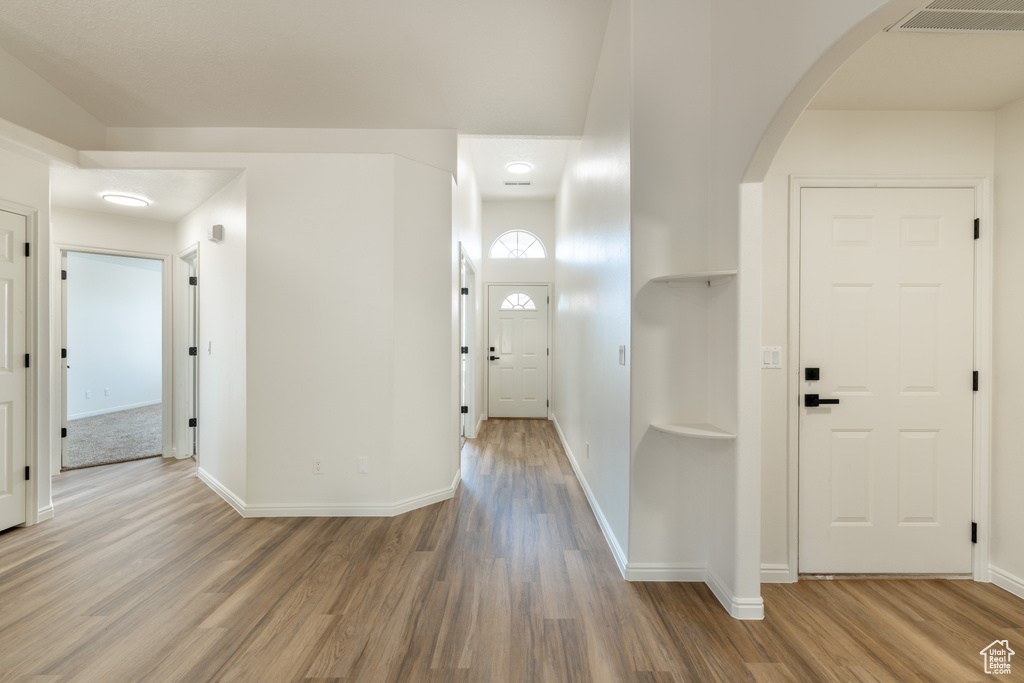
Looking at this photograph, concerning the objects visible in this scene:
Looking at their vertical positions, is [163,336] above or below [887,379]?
above

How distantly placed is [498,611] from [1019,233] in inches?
125

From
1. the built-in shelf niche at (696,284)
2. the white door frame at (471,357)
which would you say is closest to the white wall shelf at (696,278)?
the built-in shelf niche at (696,284)

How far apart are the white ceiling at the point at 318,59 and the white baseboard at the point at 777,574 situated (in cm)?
320

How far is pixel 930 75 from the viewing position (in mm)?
1978

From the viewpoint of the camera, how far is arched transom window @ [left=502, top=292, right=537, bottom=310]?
251 inches

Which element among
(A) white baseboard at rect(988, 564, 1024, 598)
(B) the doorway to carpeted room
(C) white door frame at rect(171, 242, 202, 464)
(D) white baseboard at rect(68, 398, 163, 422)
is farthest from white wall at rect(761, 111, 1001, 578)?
(D) white baseboard at rect(68, 398, 163, 422)

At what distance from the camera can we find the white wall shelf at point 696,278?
6.29 feet

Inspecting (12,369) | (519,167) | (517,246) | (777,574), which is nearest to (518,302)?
(517,246)

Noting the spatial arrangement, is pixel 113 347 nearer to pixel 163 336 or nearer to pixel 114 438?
pixel 114 438

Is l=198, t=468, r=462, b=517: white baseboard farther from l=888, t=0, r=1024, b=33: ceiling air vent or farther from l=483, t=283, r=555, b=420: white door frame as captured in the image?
l=888, t=0, r=1024, b=33: ceiling air vent

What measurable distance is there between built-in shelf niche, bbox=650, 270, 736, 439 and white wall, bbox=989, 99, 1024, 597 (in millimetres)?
1540

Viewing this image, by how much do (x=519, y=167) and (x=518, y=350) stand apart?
8.40ft

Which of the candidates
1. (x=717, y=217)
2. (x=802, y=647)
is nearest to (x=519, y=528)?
(x=802, y=647)

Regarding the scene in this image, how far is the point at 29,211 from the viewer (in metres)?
2.87
